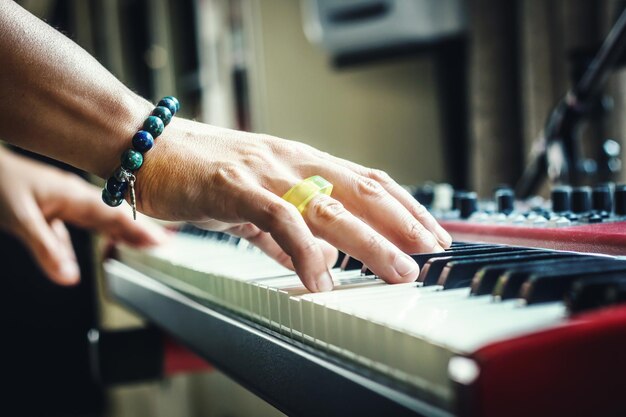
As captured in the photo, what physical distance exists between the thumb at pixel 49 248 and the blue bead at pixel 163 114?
869 mm

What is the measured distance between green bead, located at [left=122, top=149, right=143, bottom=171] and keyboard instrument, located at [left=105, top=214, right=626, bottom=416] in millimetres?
184

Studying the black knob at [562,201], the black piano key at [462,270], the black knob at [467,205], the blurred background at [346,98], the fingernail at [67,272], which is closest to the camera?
the black piano key at [462,270]

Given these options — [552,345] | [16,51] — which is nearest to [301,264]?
[552,345]

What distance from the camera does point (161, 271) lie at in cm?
137

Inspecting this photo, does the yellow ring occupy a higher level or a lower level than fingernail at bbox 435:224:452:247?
higher

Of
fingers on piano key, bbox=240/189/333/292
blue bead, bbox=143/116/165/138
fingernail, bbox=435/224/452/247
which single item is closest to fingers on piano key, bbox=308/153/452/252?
fingernail, bbox=435/224/452/247

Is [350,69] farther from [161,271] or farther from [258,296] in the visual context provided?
[258,296]

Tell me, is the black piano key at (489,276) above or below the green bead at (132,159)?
below

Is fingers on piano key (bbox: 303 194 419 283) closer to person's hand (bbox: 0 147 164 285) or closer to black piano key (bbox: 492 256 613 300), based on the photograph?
black piano key (bbox: 492 256 613 300)

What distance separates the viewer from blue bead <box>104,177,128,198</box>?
3.05ft

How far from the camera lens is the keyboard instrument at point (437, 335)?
424 millimetres

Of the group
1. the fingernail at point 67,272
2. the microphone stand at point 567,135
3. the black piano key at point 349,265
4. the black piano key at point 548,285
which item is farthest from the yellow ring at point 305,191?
the fingernail at point 67,272

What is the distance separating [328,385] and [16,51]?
23.4 inches

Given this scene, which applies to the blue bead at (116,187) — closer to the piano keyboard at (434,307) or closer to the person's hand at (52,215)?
the piano keyboard at (434,307)
